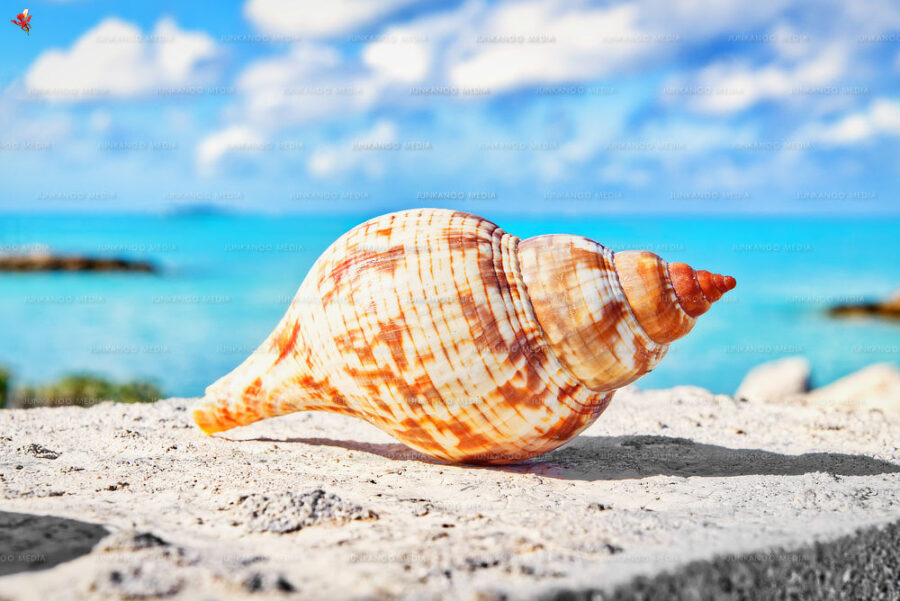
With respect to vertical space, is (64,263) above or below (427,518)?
above

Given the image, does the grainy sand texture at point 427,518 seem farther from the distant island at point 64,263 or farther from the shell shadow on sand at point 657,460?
the distant island at point 64,263

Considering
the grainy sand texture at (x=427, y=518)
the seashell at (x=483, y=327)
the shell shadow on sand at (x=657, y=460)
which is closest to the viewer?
the grainy sand texture at (x=427, y=518)

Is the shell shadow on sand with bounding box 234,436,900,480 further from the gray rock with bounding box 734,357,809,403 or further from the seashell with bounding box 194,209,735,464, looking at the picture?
the gray rock with bounding box 734,357,809,403

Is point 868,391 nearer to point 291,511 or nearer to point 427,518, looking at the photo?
point 427,518

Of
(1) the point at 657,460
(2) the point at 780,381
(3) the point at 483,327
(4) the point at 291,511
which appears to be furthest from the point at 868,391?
(4) the point at 291,511

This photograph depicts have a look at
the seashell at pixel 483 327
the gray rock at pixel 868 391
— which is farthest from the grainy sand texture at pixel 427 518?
the gray rock at pixel 868 391

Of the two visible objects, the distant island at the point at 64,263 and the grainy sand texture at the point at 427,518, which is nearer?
the grainy sand texture at the point at 427,518

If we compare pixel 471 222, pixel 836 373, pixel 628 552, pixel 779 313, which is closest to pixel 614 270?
pixel 471 222
